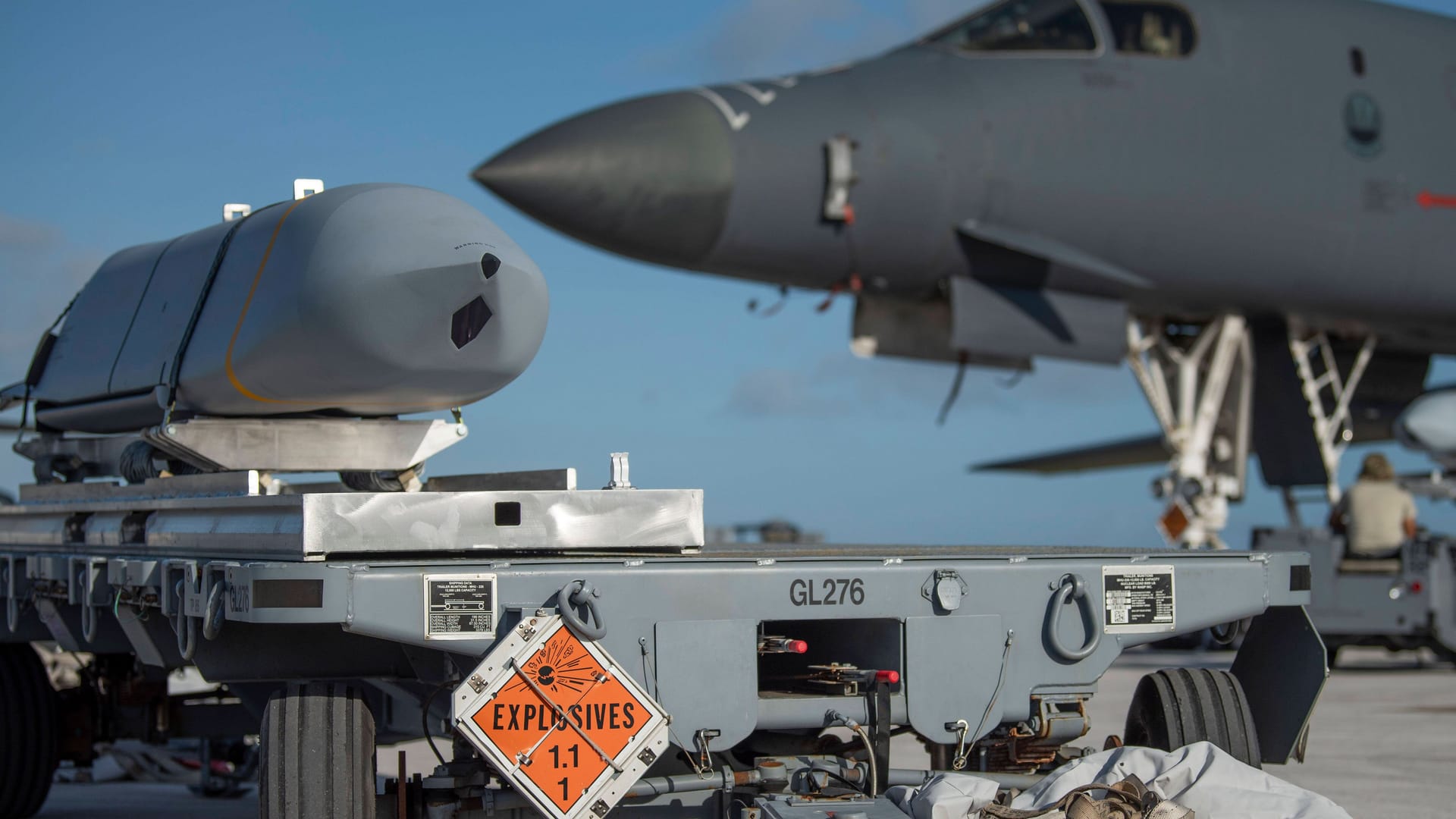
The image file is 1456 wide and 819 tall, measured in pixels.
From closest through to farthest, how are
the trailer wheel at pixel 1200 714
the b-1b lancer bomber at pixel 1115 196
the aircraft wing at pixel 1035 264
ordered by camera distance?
the trailer wheel at pixel 1200 714
the b-1b lancer bomber at pixel 1115 196
the aircraft wing at pixel 1035 264

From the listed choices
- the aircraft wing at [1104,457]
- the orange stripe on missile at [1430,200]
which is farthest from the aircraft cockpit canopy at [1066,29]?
the aircraft wing at [1104,457]

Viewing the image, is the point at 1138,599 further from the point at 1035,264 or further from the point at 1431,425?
the point at 1431,425

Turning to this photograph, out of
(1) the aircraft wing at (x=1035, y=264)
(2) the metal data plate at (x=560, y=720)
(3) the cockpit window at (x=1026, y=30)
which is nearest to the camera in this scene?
(2) the metal data plate at (x=560, y=720)

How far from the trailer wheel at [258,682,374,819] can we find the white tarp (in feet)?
4.14

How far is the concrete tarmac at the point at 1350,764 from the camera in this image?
5785mm

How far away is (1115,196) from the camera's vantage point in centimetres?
962

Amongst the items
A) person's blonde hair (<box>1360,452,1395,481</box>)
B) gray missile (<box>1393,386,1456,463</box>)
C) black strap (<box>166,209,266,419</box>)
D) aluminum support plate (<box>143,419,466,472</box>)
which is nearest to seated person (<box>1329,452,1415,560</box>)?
person's blonde hair (<box>1360,452,1395,481</box>)

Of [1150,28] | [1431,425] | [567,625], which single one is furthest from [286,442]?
[1431,425]

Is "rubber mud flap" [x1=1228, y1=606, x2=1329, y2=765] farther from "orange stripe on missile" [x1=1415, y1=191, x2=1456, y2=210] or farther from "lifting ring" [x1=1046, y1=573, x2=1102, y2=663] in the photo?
"orange stripe on missile" [x1=1415, y1=191, x2=1456, y2=210]

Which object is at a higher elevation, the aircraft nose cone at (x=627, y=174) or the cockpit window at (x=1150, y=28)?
the cockpit window at (x=1150, y=28)

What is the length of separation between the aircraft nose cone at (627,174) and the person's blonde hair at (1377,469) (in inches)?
222

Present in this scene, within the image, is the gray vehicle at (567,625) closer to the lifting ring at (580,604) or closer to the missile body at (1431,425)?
the lifting ring at (580,604)

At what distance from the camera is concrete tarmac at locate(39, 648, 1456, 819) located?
228 inches

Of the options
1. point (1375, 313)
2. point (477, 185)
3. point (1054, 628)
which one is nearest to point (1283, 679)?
point (1054, 628)
